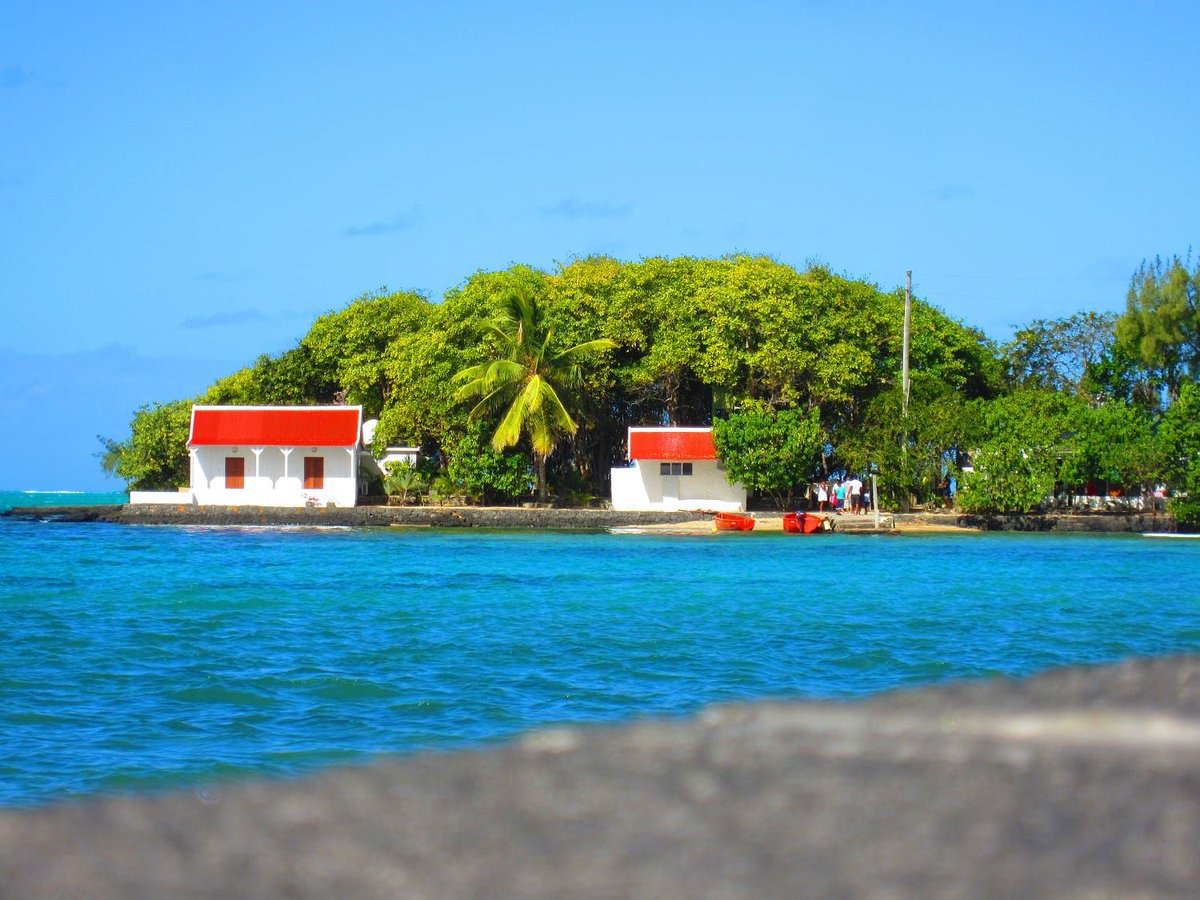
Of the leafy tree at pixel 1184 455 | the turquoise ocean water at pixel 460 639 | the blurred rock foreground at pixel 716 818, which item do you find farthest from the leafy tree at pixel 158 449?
the blurred rock foreground at pixel 716 818

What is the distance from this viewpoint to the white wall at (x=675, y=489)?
39.6 metres

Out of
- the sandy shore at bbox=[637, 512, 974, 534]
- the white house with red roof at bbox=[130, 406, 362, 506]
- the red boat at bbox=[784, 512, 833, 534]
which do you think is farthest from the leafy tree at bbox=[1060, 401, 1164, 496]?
the white house with red roof at bbox=[130, 406, 362, 506]

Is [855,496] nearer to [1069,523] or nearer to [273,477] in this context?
[1069,523]

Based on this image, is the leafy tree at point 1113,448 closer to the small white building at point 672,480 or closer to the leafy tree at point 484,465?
the small white building at point 672,480

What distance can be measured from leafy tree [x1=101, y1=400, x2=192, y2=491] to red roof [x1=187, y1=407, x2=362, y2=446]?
5.73 metres

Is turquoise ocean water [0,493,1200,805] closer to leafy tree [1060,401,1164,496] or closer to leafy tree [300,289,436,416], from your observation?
leafy tree [1060,401,1164,496]

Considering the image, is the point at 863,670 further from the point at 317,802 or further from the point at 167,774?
the point at 317,802

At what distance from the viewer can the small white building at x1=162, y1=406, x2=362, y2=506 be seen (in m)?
39.9

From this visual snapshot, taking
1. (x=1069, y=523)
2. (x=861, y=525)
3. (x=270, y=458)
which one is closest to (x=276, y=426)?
(x=270, y=458)

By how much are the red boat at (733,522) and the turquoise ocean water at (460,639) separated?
6.81 meters

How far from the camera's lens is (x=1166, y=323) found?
44094mm

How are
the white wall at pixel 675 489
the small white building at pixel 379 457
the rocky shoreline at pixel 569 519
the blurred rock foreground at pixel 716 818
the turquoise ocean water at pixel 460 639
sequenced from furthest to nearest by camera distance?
the small white building at pixel 379 457
the white wall at pixel 675 489
the rocky shoreline at pixel 569 519
the turquoise ocean water at pixel 460 639
the blurred rock foreground at pixel 716 818

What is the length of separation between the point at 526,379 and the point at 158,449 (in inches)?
630

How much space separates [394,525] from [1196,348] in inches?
1111
